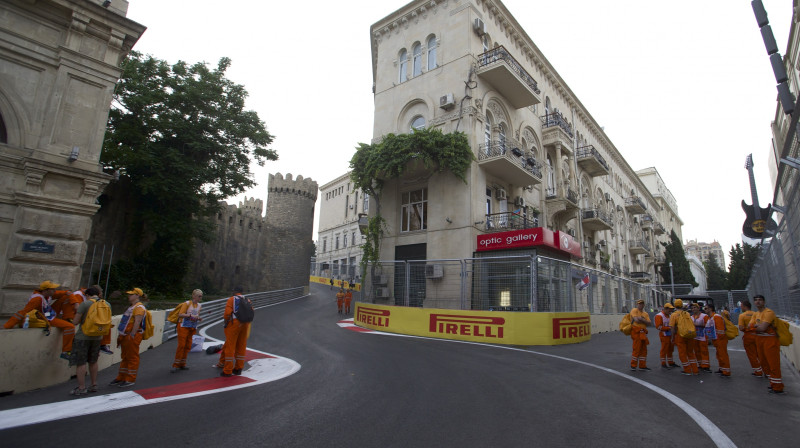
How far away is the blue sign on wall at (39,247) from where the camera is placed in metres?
9.04

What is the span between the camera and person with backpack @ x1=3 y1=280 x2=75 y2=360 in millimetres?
6066

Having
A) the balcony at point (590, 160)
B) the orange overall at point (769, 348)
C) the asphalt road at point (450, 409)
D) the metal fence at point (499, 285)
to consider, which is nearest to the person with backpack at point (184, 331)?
the asphalt road at point (450, 409)

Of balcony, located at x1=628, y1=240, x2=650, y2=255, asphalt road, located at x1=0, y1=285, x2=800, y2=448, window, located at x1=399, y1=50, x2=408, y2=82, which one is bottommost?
asphalt road, located at x1=0, y1=285, x2=800, y2=448

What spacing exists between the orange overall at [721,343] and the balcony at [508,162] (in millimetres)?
11569

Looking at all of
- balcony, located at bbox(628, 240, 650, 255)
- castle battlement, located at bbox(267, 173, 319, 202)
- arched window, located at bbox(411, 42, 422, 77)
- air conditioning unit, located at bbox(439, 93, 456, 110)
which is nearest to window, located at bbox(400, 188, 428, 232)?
air conditioning unit, located at bbox(439, 93, 456, 110)

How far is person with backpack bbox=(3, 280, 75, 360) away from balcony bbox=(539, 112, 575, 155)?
82.1ft

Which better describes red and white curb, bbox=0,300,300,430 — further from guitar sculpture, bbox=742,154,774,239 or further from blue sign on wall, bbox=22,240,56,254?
guitar sculpture, bbox=742,154,774,239

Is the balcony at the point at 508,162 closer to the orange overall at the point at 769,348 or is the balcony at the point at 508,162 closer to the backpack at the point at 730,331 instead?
the backpack at the point at 730,331

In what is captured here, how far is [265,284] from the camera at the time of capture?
116 ft

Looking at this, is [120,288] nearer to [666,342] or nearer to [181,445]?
[181,445]

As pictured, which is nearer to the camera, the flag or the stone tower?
the flag

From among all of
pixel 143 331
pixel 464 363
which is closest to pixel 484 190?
pixel 464 363

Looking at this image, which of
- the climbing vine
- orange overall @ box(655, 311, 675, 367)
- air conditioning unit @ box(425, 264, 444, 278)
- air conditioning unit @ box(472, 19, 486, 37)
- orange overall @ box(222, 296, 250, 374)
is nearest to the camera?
orange overall @ box(222, 296, 250, 374)

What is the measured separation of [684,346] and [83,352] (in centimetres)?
1104
